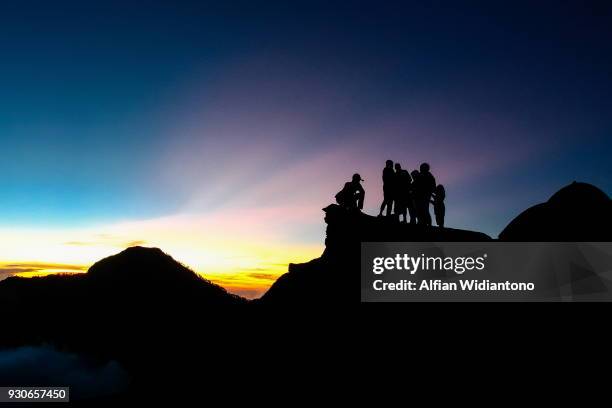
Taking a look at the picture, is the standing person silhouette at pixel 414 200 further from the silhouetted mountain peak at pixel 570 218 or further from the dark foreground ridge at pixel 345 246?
the silhouetted mountain peak at pixel 570 218

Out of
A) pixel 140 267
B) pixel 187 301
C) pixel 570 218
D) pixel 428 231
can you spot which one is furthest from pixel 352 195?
pixel 140 267

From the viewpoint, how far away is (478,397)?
15.5 meters

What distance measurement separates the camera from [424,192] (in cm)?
2158

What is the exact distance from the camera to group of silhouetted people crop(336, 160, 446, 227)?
21.5 metres

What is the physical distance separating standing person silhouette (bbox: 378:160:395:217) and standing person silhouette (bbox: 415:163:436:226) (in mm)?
1393

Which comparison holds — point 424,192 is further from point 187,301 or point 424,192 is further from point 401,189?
point 187,301

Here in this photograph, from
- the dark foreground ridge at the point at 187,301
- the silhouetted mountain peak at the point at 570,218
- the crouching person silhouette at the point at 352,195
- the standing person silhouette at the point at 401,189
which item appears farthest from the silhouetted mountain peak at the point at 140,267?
the silhouetted mountain peak at the point at 570,218

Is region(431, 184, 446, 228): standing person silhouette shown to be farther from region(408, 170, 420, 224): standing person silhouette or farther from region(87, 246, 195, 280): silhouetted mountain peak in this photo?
region(87, 246, 195, 280): silhouetted mountain peak

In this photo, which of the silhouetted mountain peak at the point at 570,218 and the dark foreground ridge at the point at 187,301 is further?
the dark foreground ridge at the point at 187,301

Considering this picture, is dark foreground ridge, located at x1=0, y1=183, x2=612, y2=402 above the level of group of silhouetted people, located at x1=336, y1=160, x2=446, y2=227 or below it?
below

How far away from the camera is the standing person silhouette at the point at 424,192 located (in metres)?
21.4

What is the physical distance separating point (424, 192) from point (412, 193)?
0.71 m

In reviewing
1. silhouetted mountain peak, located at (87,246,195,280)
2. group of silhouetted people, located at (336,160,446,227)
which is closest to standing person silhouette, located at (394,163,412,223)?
group of silhouetted people, located at (336,160,446,227)

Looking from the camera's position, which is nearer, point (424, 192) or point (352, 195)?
point (424, 192)
